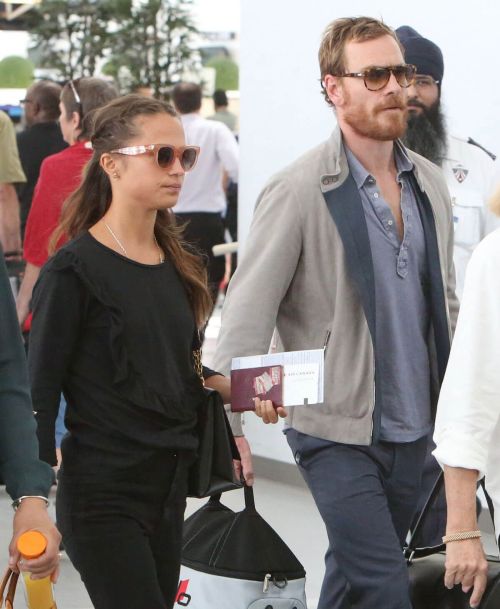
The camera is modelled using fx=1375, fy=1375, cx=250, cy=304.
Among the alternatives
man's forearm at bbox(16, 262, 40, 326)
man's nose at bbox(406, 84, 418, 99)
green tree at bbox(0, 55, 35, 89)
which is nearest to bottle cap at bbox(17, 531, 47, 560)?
man's nose at bbox(406, 84, 418, 99)

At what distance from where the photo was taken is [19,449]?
245 cm

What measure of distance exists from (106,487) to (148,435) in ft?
0.52

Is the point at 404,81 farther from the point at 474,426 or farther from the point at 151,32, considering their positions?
the point at 151,32

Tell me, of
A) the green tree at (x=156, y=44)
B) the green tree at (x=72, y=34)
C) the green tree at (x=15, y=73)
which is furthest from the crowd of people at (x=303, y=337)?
the green tree at (x=15, y=73)

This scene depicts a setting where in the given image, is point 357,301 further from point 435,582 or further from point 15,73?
point 15,73

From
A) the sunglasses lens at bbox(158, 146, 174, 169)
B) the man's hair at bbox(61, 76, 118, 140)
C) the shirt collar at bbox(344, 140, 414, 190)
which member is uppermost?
the sunglasses lens at bbox(158, 146, 174, 169)

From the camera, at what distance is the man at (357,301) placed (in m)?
3.58

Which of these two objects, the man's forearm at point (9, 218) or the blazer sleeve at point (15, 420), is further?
the man's forearm at point (9, 218)

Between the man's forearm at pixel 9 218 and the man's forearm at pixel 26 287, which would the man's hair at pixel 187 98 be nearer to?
the man's forearm at pixel 9 218

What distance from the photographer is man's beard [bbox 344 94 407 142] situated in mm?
3711

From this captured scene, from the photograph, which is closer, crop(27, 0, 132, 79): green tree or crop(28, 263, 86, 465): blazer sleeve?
crop(28, 263, 86, 465): blazer sleeve

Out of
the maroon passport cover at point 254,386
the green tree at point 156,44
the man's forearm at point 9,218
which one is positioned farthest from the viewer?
the green tree at point 156,44

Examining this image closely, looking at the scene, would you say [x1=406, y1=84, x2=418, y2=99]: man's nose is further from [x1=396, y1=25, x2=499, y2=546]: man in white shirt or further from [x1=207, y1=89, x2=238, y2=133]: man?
[x1=207, y1=89, x2=238, y2=133]: man

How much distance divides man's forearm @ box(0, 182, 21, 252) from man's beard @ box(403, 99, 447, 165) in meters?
3.60
